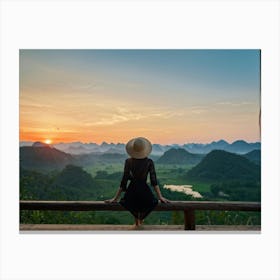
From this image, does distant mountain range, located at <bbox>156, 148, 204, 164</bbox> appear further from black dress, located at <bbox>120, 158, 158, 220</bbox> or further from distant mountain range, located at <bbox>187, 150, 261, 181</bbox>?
black dress, located at <bbox>120, 158, 158, 220</bbox>

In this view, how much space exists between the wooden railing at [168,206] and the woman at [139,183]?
8 cm

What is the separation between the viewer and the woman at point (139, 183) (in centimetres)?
537

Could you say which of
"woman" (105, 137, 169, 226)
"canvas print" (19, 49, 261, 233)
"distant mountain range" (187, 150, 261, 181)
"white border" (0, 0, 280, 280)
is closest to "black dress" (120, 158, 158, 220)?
"woman" (105, 137, 169, 226)

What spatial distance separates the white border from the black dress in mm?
324

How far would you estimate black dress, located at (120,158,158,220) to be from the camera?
536 centimetres

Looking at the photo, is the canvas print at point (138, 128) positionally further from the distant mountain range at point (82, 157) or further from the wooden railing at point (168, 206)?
the wooden railing at point (168, 206)

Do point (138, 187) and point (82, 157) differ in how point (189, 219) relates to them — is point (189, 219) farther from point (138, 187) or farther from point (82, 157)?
point (82, 157)

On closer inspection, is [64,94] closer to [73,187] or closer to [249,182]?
[73,187]
